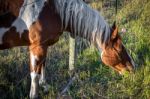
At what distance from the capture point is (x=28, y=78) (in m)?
5.16

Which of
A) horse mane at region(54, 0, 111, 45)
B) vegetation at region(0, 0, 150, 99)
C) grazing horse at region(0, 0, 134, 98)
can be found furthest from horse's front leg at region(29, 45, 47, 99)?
horse mane at region(54, 0, 111, 45)

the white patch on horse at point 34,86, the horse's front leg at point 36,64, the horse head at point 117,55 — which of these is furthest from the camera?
the horse head at point 117,55

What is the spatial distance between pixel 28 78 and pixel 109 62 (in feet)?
4.03

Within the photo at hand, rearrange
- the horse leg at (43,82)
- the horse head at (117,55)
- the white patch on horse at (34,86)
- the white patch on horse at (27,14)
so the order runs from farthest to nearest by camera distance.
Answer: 1. the horse leg at (43,82)
2. the horse head at (117,55)
3. the white patch on horse at (34,86)
4. the white patch on horse at (27,14)

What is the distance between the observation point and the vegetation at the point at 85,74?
15.5ft

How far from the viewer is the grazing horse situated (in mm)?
4512

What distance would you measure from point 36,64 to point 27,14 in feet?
2.30

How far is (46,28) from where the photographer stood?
14.9 feet

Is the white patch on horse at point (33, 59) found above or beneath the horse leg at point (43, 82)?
above

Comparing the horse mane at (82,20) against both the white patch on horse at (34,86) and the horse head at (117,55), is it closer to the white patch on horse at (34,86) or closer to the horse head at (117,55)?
the horse head at (117,55)

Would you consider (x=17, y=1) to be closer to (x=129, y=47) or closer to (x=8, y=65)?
(x=8, y=65)

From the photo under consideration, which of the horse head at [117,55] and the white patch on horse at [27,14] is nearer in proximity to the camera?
the white patch on horse at [27,14]

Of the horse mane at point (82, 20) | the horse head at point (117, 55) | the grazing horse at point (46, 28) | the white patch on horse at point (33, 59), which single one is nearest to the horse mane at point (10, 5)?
the grazing horse at point (46, 28)

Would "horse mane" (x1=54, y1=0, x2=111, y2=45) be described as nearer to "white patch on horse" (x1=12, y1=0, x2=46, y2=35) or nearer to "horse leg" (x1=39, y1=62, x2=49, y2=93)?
"white patch on horse" (x1=12, y1=0, x2=46, y2=35)
